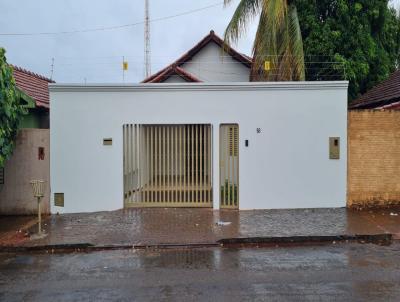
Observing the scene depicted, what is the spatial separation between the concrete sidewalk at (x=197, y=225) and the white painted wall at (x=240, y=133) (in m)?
0.53

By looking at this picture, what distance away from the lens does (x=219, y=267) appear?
6.21 meters

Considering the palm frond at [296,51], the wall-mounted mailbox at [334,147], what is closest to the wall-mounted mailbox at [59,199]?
the wall-mounted mailbox at [334,147]

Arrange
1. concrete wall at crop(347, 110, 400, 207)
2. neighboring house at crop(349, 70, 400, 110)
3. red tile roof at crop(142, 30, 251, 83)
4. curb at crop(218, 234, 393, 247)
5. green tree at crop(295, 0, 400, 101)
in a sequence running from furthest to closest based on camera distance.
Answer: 1. red tile roof at crop(142, 30, 251, 83)
2. green tree at crop(295, 0, 400, 101)
3. neighboring house at crop(349, 70, 400, 110)
4. concrete wall at crop(347, 110, 400, 207)
5. curb at crop(218, 234, 393, 247)

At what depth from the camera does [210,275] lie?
5836 mm

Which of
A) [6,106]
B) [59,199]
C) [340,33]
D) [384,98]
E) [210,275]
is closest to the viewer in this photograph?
[210,275]

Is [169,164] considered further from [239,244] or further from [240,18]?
[240,18]

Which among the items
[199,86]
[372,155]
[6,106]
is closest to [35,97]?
[6,106]

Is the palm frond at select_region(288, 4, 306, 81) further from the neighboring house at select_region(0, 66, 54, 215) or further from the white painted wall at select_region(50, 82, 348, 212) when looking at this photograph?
the neighboring house at select_region(0, 66, 54, 215)

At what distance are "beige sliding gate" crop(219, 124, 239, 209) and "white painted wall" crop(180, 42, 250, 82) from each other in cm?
913

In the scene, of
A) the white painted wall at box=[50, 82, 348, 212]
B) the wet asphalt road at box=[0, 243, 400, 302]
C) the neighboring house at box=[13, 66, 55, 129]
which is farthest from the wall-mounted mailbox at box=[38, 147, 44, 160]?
the wet asphalt road at box=[0, 243, 400, 302]

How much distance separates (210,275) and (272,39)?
32.1ft

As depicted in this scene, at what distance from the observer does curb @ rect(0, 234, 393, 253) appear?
7426 millimetres

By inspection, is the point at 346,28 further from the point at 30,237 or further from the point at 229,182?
the point at 30,237

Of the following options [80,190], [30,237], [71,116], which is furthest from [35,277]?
[71,116]
